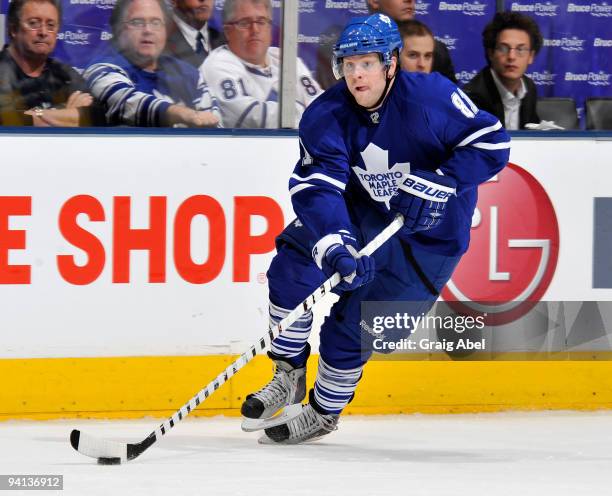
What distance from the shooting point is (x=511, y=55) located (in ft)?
15.6

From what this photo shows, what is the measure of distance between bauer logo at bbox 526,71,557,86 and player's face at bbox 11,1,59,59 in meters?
1.63

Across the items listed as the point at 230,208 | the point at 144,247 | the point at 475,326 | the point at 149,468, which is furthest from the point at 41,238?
the point at 475,326

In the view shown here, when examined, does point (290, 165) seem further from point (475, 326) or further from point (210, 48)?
point (475, 326)

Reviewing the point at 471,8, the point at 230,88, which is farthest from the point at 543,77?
the point at 230,88

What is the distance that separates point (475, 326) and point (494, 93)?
805mm

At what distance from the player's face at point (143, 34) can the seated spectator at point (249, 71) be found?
17 centimetres

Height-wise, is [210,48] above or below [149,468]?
above

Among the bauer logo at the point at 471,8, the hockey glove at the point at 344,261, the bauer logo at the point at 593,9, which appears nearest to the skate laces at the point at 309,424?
the hockey glove at the point at 344,261

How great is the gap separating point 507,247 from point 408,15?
860 mm

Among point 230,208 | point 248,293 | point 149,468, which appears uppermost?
point 230,208

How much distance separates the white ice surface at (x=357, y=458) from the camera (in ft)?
11.4

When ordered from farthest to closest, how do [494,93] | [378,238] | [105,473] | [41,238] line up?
[494,93] < [41,238] < [378,238] < [105,473]

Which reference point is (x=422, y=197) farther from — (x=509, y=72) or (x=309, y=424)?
(x=509, y=72)

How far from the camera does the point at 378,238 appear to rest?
12.8ft
